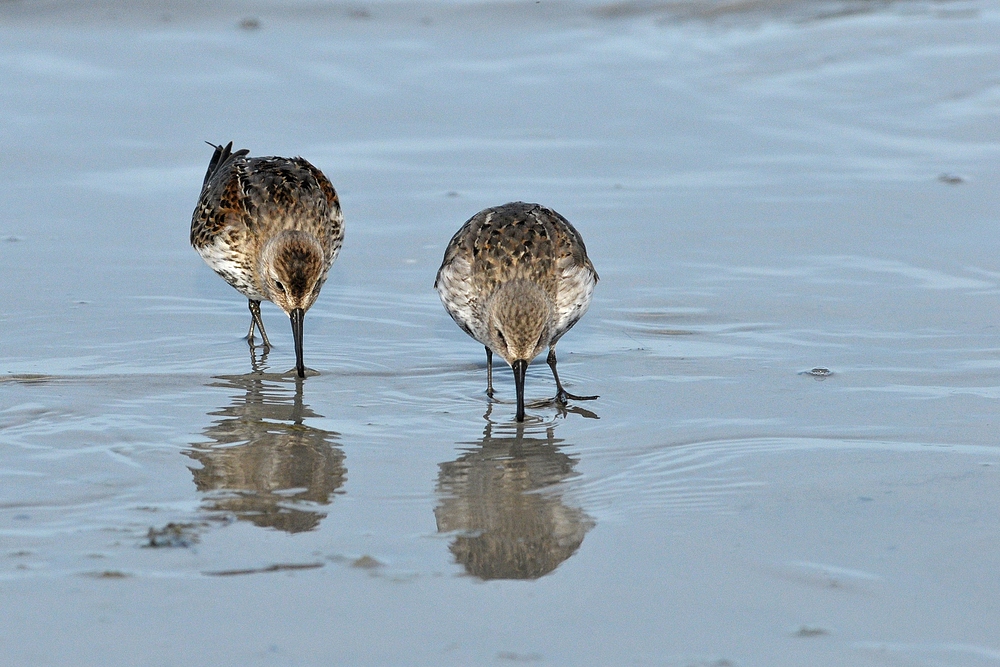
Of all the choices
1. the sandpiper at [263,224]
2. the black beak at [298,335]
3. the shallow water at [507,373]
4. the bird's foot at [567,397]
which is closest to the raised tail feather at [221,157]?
the sandpiper at [263,224]

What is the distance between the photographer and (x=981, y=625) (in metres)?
4.25

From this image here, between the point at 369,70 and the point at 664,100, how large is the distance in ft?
9.63

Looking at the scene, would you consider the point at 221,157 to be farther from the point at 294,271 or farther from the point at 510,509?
the point at 510,509

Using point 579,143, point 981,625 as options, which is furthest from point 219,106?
point 981,625

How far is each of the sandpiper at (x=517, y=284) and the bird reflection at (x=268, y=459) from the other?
3.08 ft

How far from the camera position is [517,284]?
21.9 ft

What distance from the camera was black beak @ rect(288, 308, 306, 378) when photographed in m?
7.09

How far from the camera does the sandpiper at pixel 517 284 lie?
255 inches

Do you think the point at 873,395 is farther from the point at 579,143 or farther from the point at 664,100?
the point at 664,100

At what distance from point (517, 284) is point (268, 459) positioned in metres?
1.56

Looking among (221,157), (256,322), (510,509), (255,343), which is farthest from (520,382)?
(221,157)

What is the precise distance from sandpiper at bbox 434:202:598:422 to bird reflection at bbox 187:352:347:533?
939 mm

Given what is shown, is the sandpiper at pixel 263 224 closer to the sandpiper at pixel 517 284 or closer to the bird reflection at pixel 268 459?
the bird reflection at pixel 268 459

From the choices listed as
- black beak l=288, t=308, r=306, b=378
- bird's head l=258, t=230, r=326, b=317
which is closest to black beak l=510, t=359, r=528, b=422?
black beak l=288, t=308, r=306, b=378
